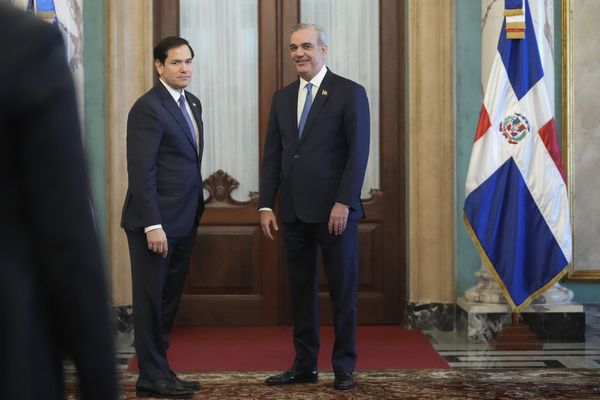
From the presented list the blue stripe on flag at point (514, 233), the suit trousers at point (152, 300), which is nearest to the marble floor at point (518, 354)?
the blue stripe on flag at point (514, 233)

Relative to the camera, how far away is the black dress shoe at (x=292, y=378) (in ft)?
15.4

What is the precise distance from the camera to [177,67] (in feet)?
14.3

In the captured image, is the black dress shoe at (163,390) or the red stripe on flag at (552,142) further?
the red stripe on flag at (552,142)

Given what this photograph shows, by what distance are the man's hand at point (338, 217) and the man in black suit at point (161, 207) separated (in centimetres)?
64

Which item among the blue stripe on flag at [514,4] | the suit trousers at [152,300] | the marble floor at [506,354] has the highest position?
the blue stripe on flag at [514,4]

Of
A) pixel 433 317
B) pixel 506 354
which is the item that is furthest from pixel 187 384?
pixel 433 317

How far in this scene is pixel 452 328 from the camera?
6469 millimetres

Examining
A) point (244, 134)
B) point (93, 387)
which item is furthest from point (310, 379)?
point (93, 387)

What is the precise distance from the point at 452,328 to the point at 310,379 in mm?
2000

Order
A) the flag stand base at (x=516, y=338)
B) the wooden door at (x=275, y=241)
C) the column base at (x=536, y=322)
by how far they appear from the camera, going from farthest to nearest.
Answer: the wooden door at (x=275, y=241) → the column base at (x=536, y=322) → the flag stand base at (x=516, y=338)

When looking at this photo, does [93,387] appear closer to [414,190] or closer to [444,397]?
[444,397]

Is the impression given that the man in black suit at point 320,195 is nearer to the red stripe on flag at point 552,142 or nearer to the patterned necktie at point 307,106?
the patterned necktie at point 307,106

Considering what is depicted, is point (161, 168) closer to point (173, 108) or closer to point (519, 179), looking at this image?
point (173, 108)

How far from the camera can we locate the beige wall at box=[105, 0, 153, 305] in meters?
6.40
